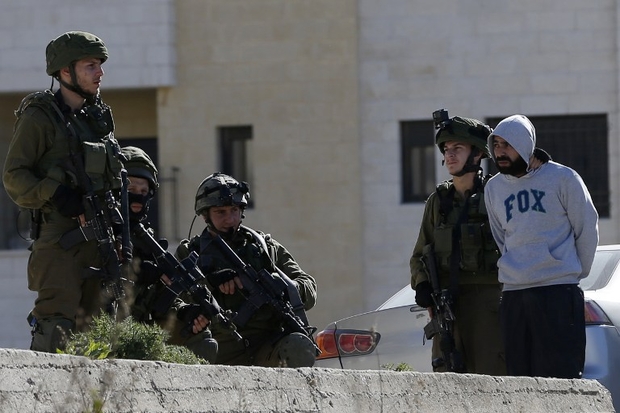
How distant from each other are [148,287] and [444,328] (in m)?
1.47

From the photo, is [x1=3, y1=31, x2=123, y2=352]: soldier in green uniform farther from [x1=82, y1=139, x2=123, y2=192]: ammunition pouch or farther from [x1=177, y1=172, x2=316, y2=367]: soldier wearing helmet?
[x1=177, y1=172, x2=316, y2=367]: soldier wearing helmet

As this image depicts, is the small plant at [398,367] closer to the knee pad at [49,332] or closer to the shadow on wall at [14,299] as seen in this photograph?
the knee pad at [49,332]

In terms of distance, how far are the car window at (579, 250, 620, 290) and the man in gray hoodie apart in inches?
35.2

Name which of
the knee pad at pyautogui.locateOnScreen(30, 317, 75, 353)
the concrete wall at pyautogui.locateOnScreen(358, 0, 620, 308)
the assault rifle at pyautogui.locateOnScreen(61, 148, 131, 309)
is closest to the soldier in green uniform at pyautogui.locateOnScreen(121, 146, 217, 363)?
the assault rifle at pyautogui.locateOnScreen(61, 148, 131, 309)

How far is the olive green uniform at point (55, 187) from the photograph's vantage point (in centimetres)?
682

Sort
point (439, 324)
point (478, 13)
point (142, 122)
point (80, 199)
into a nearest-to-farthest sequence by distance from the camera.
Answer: point (80, 199), point (439, 324), point (478, 13), point (142, 122)

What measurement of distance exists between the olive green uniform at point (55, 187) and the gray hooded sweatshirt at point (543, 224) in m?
1.85

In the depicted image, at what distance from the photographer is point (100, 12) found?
17.4 m

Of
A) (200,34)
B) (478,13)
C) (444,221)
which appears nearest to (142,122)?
(200,34)

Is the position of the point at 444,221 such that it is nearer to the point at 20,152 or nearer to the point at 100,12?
the point at 20,152

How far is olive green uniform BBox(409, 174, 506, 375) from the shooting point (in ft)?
24.6

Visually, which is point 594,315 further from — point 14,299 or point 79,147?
point 14,299

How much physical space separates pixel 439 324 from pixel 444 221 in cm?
54

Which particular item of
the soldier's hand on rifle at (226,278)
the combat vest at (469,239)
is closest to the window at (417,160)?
the combat vest at (469,239)
